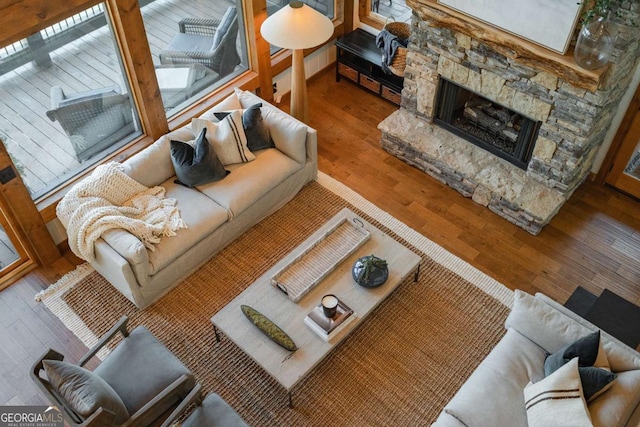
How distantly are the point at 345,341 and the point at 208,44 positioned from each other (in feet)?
9.09

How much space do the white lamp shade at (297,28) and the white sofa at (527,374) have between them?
7.96 feet

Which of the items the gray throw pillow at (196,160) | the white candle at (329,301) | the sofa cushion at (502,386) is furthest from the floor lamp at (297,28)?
the sofa cushion at (502,386)

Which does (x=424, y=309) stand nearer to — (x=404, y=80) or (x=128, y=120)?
(x=404, y=80)

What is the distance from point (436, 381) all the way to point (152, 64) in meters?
3.08

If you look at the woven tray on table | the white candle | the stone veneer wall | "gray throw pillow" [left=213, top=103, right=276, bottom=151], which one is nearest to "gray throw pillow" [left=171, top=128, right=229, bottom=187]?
"gray throw pillow" [left=213, top=103, right=276, bottom=151]

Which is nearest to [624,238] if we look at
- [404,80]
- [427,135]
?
[427,135]

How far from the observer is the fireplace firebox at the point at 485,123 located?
189 inches

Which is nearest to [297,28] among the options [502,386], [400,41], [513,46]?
[400,41]

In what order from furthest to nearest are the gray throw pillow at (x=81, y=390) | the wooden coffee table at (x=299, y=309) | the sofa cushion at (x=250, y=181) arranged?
1. the sofa cushion at (x=250, y=181)
2. the wooden coffee table at (x=299, y=309)
3. the gray throw pillow at (x=81, y=390)

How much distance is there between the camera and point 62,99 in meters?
4.25

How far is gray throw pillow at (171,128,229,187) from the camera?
4.36 m

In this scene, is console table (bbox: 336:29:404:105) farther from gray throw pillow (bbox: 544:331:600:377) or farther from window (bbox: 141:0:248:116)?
gray throw pillow (bbox: 544:331:600:377)

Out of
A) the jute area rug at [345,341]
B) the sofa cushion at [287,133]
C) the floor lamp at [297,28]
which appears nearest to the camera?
the jute area rug at [345,341]

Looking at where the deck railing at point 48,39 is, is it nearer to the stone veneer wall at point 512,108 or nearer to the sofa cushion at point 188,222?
the sofa cushion at point 188,222
